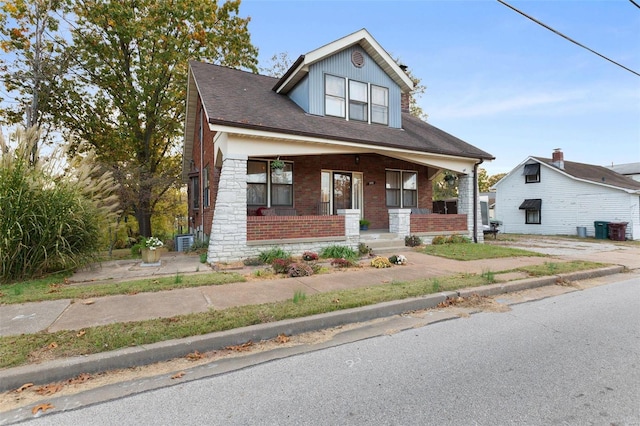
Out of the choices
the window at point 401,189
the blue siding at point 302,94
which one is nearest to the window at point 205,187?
the blue siding at point 302,94

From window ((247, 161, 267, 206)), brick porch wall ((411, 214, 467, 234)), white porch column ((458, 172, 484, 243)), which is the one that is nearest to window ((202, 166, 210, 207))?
window ((247, 161, 267, 206))

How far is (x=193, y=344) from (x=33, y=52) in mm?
19217

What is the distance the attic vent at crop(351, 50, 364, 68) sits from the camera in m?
11.9

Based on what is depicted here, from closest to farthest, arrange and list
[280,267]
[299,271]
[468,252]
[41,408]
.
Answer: [41,408]
[299,271]
[280,267]
[468,252]

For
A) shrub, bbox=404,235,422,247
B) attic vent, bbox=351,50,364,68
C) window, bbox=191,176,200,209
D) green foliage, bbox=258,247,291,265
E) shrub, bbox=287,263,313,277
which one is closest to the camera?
shrub, bbox=287,263,313,277

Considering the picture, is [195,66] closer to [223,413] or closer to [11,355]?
[11,355]

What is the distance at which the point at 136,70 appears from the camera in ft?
54.7

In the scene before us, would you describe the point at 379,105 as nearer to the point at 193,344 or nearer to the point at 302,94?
the point at 302,94

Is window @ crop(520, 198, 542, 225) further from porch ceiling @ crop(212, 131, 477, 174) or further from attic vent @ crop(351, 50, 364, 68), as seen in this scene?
attic vent @ crop(351, 50, 364, 68)

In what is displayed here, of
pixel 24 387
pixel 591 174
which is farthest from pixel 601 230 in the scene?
pixel 24 387

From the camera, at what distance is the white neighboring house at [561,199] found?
17.9m

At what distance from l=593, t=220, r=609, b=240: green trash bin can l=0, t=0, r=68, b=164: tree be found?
28.7 m

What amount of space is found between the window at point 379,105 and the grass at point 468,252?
5.39 metres

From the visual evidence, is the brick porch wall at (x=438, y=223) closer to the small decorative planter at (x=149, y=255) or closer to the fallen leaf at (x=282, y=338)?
the small decorative planter at (x=149, y=255)
